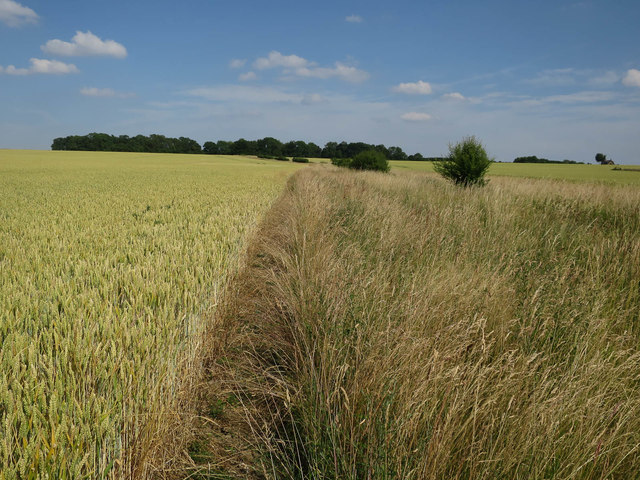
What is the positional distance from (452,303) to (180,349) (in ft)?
6.12

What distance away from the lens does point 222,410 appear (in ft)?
7.39

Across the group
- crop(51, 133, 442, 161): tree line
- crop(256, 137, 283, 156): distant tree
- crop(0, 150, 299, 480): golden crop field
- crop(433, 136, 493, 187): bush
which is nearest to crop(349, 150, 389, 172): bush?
crop(433, 136, 493, 187): bush

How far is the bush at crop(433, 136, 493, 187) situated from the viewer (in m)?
16.0

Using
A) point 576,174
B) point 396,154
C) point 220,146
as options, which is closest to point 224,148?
point 220,146

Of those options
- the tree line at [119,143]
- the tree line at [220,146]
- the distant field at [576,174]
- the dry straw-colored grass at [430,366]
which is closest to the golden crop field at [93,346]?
the dry straw-colored grass at [430,366]

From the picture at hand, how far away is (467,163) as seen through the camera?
1609 centimetres

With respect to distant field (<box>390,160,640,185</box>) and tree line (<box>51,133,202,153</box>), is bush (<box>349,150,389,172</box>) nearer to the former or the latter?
distant field (<box>390,160,640,185</box>)

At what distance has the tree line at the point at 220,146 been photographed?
7856 cm

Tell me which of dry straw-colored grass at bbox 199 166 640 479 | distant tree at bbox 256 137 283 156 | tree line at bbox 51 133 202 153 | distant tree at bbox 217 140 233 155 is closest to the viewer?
dry straw-colored grass at bbox 199 166 640 479

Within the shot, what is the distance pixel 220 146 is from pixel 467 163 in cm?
8898

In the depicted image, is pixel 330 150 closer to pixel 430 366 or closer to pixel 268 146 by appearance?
pixel 268 146

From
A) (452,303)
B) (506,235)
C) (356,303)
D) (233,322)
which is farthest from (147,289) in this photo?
(506,235)

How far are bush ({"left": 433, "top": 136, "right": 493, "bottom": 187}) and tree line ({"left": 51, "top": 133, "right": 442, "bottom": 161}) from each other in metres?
59.6

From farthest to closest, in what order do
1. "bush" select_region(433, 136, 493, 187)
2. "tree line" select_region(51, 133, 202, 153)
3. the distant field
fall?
"tree line" select_region(51, 133, 202, 153), the distant field, "bush" select_region(433, 136, 493, 187)
